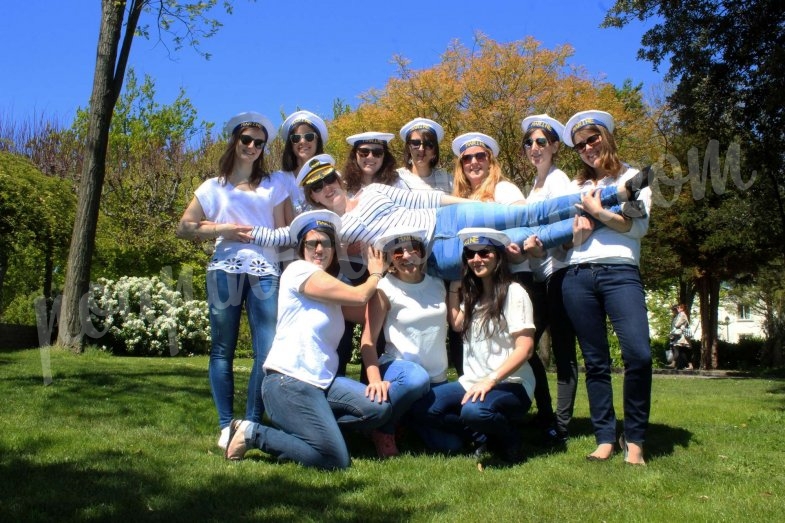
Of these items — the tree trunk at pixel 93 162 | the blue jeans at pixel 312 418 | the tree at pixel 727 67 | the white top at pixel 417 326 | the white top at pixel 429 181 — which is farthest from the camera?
the tree trunk at pixel 93 162

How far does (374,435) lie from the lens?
16.0 feet

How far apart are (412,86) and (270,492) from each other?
61.7ft

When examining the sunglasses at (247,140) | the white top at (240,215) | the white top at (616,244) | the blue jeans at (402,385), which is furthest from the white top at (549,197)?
the sunglasses at (247,140)

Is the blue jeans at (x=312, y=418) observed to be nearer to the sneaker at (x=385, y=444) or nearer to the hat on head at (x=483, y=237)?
the sneaker at (x=385, y=444)

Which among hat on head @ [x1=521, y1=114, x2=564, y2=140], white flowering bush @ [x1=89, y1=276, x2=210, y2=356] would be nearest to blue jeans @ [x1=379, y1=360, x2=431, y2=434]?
hat on head @ [x1=521, y1=114, x2=564, y2=140]

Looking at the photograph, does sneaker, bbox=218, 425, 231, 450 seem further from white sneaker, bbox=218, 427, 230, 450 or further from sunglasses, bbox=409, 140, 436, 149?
sunglasses, bbox=409, 140, 436, 149

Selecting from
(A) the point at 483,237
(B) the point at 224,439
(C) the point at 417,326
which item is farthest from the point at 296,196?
(B) the point at 224,439

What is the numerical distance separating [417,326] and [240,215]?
4.65 feet

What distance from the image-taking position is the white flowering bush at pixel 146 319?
48.2 feet

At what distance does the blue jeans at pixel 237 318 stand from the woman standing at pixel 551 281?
1.72 meters

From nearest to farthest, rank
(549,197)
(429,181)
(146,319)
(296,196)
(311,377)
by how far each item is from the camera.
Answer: (311,377) → (549,197) → (296,196) → (429,181) → (146,319)

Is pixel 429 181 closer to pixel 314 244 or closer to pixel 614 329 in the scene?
pixel 314 244

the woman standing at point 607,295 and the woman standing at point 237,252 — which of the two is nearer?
the woman standing at point 607,295

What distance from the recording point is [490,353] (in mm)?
4723
